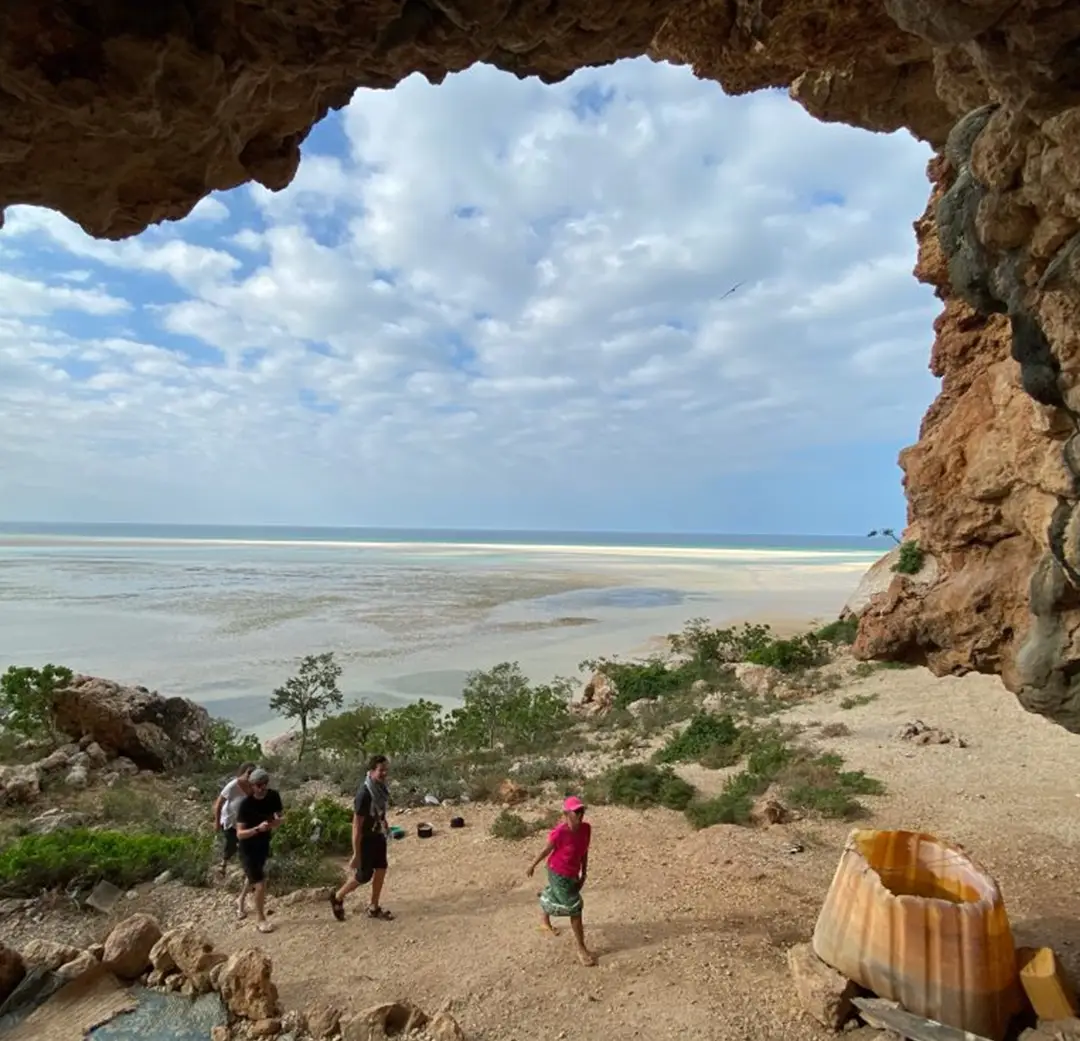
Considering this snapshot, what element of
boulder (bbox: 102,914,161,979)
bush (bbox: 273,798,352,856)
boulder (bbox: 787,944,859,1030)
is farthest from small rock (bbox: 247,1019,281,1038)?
boulder (bbox: 787,944,859,1030)

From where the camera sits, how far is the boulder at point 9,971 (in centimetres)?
580

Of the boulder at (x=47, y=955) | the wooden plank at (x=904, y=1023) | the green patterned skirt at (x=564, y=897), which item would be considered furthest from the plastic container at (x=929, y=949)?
the boulder at (x=47, y=955)

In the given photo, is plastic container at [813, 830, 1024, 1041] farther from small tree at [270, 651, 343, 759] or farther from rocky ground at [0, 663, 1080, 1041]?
small tree at [270, 651, 343, 759]

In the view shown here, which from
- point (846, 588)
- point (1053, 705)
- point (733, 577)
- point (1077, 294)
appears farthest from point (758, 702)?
point (733, 577)

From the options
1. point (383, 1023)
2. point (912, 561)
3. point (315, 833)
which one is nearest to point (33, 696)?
point (315, 833)

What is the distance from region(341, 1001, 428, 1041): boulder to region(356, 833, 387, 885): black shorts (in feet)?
7.02

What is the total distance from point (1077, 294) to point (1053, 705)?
11.1ft

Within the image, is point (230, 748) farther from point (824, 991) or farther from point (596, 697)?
point (824, 991)

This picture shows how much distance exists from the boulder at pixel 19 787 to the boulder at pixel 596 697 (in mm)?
13252

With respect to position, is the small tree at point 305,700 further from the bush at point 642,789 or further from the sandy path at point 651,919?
the bush at point 642,789

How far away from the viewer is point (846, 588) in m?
57.1

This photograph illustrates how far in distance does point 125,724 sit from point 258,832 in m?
8.32

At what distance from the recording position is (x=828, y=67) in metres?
8.12

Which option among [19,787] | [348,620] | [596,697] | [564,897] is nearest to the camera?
[564,897]
